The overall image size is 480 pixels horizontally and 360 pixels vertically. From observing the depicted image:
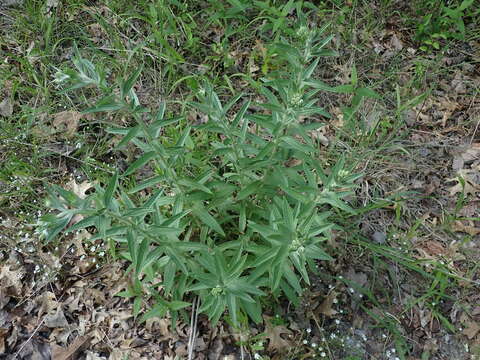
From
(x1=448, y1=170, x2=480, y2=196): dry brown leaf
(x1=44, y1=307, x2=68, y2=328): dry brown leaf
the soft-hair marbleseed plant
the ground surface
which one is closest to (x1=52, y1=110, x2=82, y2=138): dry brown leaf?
the ground surface

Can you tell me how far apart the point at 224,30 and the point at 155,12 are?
0.80 meters

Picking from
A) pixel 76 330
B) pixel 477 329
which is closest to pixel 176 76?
pixel 76 330

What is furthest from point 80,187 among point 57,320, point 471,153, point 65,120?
point 471,153

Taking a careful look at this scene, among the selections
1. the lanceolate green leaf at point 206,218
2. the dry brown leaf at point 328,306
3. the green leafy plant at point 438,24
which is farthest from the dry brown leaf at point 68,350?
the green leafy plant at point 438,24

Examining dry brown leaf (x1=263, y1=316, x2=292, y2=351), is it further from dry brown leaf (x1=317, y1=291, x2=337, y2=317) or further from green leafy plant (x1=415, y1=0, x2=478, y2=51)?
green leafy plant (x1=415, y1=0, x2=478, y2=51)

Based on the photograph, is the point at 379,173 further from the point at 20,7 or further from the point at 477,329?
the point at 20,7

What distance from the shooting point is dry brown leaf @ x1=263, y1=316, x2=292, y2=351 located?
119 inches

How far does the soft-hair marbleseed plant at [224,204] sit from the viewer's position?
220cm

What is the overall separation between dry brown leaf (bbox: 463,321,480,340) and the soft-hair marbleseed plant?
4.94 feet

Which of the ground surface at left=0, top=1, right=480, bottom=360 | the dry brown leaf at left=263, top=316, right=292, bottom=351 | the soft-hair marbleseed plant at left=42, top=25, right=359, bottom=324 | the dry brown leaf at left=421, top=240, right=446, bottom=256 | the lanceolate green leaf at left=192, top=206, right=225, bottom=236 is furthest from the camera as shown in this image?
the dry brown leaf at left=421, top=240, right=446, bottom=256

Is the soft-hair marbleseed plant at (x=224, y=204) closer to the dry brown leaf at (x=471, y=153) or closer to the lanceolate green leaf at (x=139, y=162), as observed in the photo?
the lanceolate green leaf at (x=139, y=162)

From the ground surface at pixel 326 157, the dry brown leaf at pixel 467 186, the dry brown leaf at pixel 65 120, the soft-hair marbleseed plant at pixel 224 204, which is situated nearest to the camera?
the soft-hair marbleseed plant at pixel 224 204

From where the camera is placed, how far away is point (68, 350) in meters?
3.05

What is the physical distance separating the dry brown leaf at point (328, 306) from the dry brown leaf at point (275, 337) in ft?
1.15
